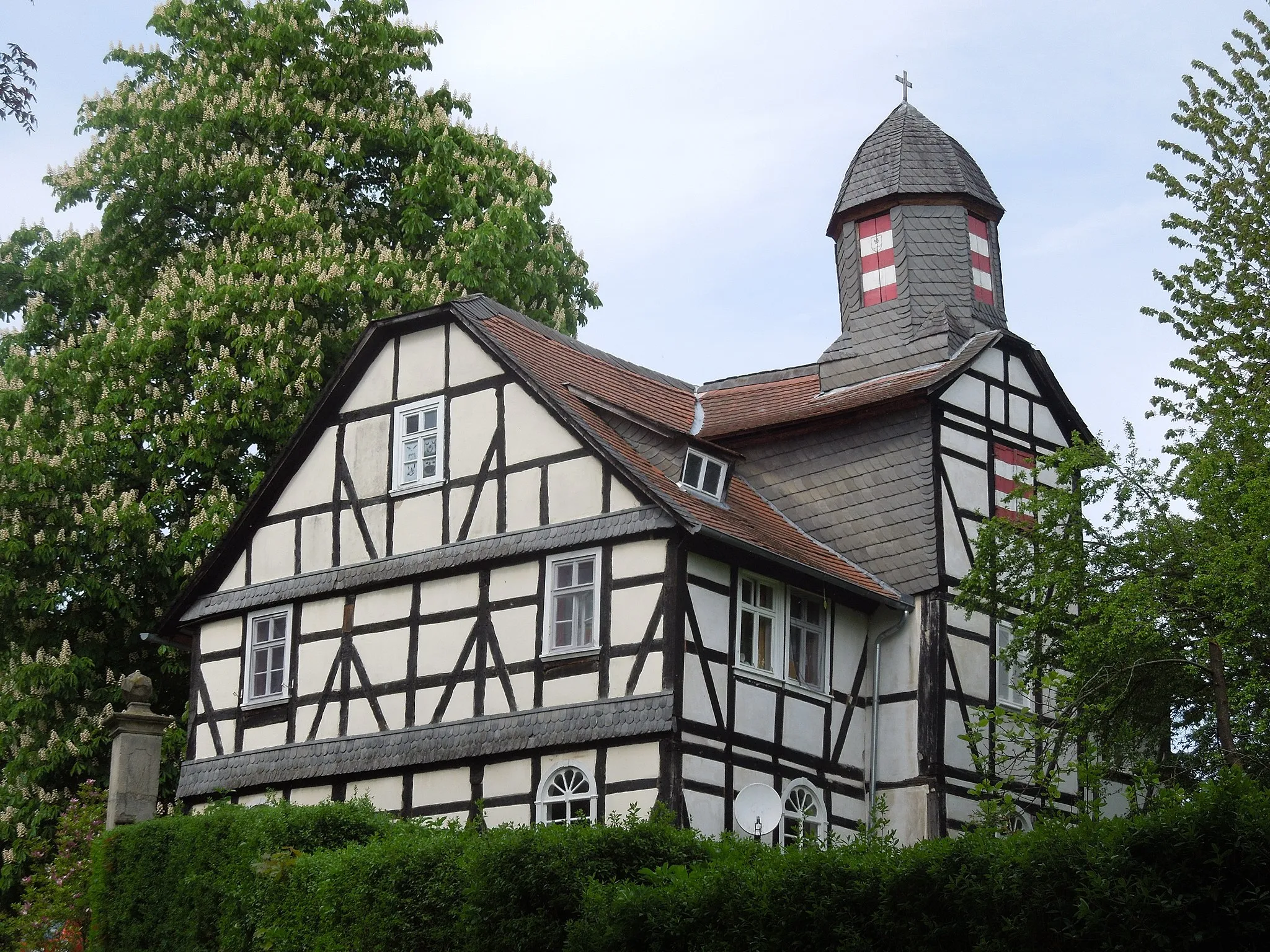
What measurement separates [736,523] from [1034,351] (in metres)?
6.79

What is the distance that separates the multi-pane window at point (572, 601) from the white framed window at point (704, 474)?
6.38ft

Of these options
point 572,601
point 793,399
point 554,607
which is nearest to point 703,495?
point 572,601

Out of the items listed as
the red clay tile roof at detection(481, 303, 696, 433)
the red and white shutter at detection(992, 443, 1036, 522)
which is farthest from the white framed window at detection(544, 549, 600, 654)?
the red and white shutter at detection(992, 443, 1036, 522)

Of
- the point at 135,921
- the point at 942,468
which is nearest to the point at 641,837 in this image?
the point at 135,921

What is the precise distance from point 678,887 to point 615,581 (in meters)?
8.84

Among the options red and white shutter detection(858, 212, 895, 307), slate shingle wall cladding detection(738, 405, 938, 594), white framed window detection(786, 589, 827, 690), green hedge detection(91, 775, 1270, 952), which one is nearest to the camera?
green hedge detection(91, 775, 1270, 952)

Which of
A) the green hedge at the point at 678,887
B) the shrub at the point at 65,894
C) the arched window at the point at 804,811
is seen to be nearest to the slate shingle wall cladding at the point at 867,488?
the arched window at the point at 804,811

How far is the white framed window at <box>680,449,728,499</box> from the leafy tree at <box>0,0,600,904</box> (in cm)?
834

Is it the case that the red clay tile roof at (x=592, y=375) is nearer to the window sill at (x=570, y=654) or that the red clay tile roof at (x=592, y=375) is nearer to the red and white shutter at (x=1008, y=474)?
the window sill at (x=570, y=654)

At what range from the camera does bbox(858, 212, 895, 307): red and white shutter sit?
2838cm

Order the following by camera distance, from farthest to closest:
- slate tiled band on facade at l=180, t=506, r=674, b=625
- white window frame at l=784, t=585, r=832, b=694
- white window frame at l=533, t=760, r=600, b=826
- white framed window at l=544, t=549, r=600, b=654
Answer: white window frame at l=784, t=585, r=832, b=694 < white framed window at l=544, t=549, r=600, b=654 < slate tiled band on facade at l=180, t=506, r=674, b=625 < white window frame at l=533, t=760, r=600, b=826

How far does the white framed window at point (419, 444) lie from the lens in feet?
79.1

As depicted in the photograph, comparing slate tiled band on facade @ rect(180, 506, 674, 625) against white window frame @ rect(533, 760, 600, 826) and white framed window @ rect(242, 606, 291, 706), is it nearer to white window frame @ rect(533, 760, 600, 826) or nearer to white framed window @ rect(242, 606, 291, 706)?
white framed window @ rect(242, 606, 291, 706)

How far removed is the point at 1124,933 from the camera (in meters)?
10.2
